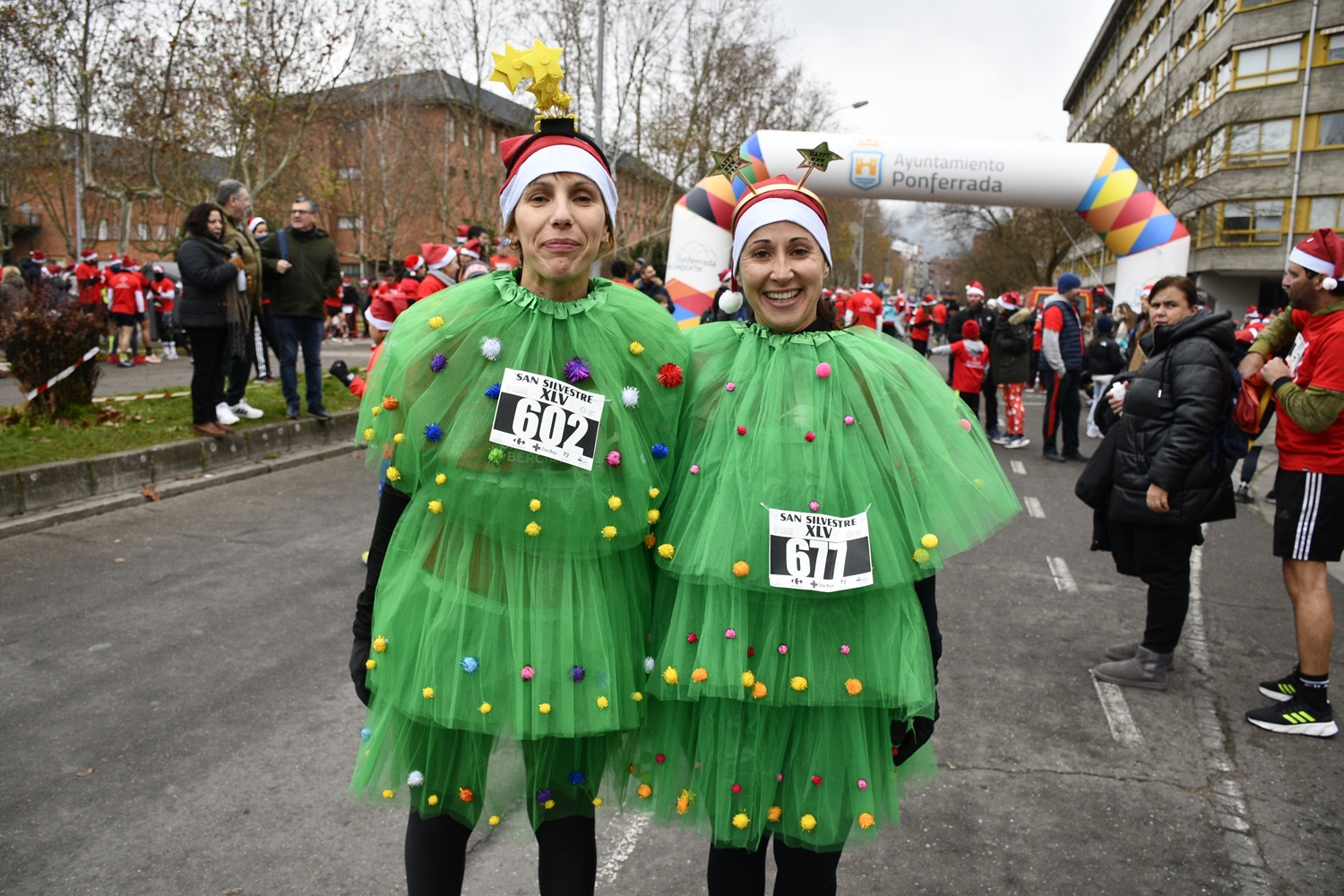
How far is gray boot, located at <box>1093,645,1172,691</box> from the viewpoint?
4.50 meters

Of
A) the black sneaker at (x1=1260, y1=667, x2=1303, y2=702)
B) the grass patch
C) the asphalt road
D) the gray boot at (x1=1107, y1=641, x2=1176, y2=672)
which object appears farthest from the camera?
the grass patch

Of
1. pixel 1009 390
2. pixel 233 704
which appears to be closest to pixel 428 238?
pixel 1009 390

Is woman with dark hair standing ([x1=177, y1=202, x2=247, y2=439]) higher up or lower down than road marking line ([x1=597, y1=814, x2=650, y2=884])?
higher up

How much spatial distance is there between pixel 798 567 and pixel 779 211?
0.82m

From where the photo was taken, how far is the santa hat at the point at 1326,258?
3881 millimetres

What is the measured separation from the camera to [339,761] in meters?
3.48

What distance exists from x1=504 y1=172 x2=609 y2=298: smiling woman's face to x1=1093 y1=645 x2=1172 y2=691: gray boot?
12.5 ft

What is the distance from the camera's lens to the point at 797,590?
1919 mm

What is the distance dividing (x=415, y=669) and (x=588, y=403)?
67 centimetres

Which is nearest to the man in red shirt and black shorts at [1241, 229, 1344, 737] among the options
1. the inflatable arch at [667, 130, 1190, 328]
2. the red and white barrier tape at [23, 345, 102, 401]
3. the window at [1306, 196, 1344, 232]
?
the red and white barrier tape at [23, 345, 102, 401]

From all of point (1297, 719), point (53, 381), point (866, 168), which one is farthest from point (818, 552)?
point (866, 168)

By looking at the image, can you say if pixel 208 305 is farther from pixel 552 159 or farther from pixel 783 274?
pixel 783 274

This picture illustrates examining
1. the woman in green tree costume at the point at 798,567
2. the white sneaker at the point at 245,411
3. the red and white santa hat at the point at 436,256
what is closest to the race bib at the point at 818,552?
the woman in green tree costume at the point at 798,567

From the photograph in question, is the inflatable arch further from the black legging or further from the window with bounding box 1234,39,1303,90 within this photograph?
the window with bounding box 1234,39,1303,90
